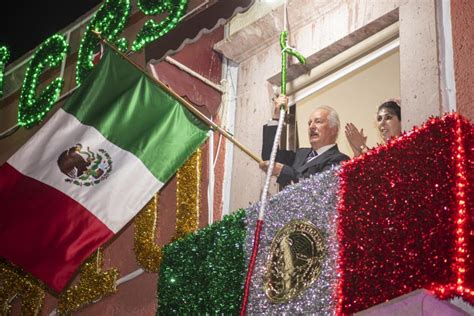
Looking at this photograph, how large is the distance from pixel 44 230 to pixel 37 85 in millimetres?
3900

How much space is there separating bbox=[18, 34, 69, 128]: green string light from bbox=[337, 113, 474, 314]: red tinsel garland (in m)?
5.76

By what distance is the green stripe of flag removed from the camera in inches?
370

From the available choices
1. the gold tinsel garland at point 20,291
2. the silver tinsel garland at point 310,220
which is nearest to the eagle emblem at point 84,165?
the silver tinsel garland at point 310,220

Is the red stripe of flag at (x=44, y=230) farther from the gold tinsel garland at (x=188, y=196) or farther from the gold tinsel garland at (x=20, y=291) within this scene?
Answer: the gold tinsel garland at (x=20, y=291)

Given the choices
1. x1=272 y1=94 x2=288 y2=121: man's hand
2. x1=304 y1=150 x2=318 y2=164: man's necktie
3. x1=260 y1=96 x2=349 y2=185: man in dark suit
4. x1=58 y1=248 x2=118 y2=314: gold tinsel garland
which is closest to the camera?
x1=272 y1=94 x2=288 y2=121: man's hand

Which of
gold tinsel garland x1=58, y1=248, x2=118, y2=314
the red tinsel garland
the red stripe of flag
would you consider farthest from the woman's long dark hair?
gold tinsel garland x1=58, y1=248, x2=118, y2=314

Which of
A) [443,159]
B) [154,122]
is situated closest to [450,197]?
[443,159]

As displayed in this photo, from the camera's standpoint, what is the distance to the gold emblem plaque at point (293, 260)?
7398mm

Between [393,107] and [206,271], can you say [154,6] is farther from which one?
[206,271]

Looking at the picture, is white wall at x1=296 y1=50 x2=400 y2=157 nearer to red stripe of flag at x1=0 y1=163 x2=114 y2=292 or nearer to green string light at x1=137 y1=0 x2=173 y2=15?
green string light at x1=137 y1=0 x2=173 y2=15

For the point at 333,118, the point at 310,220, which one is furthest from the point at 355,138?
the point at 310,220

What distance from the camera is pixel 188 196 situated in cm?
971

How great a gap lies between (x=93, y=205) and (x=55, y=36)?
401cm

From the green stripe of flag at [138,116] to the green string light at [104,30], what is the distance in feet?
4.53
